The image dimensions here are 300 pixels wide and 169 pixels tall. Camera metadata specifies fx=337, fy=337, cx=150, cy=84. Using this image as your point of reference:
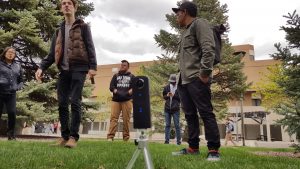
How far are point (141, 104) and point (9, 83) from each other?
669 cm

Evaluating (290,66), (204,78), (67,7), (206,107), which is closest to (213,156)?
(206,107)

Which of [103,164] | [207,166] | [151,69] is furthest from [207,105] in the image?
[151,69]

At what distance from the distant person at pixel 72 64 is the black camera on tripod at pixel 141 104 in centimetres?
291

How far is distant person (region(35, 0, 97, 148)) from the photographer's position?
543 cm

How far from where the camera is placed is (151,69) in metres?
23.9

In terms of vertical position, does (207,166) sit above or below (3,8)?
below

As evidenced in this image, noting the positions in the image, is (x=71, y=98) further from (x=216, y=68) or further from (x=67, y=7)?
(x=216, y=68)

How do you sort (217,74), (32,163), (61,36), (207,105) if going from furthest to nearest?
(217,74), (61,36), (207,105), (32,163)

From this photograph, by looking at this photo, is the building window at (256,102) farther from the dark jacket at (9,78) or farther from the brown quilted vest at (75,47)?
the brown quilted vest at (75,47)

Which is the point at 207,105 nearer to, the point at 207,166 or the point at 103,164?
the point at 207,166

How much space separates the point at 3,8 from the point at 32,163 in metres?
13.4

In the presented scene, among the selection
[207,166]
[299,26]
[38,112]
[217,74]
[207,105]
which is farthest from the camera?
[217,74]

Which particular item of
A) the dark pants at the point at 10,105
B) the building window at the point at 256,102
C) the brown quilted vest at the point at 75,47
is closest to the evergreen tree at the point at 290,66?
the brown quilted vest at the point at 75,47

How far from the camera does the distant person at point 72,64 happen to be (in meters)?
5.43
